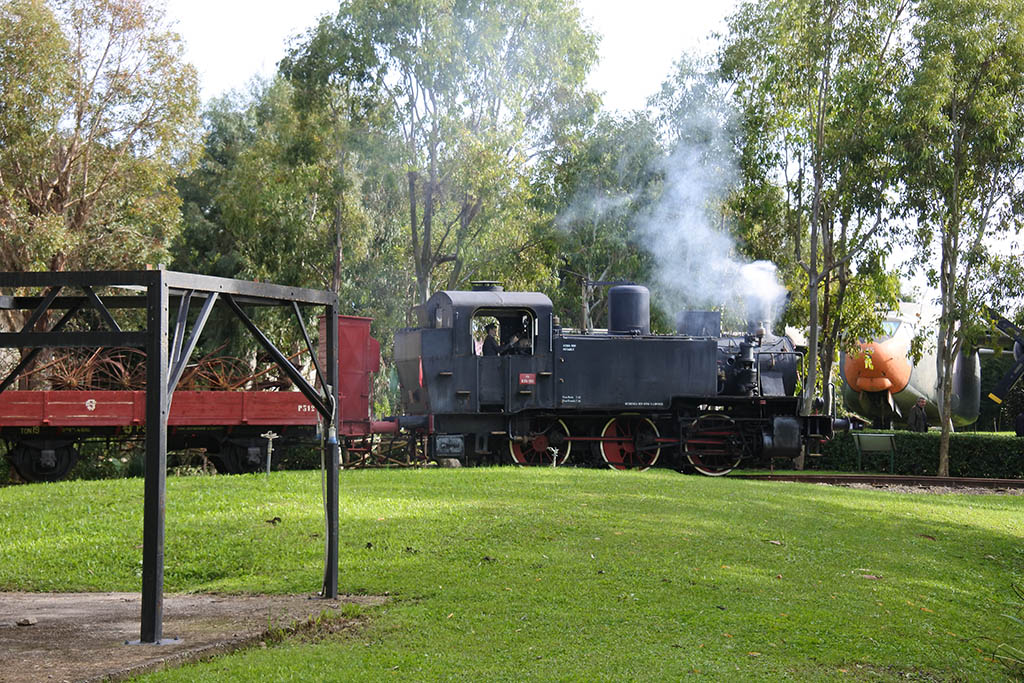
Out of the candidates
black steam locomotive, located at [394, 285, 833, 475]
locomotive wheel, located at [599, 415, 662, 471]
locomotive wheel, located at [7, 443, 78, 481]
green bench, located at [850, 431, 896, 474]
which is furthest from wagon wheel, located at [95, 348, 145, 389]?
green bench, located at [850, 431, 896, 474]

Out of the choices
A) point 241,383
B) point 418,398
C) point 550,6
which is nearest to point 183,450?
point 241,383

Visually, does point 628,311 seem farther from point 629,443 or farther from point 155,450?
point 155,450

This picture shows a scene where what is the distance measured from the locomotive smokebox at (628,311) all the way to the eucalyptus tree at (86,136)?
13.1 meters

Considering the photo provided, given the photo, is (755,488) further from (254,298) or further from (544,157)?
(544,157)

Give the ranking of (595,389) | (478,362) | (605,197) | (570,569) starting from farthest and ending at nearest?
1. (605,197)
2. (595,389)
3. (478,362)
4. (570,569)

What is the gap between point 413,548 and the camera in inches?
392

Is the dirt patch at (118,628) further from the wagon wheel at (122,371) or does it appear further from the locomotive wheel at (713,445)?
the wagon wheel at (122,371)

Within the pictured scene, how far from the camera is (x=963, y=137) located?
24.1 metres

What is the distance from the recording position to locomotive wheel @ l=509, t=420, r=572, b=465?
1995 centimetres

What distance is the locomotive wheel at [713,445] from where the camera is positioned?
2070 cm

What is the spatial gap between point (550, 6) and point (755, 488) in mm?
17666

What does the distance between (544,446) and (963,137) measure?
1225 cm

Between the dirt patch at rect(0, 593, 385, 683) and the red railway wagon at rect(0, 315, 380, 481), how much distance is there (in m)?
10.4

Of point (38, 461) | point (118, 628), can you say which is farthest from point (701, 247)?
point (118, 628)
